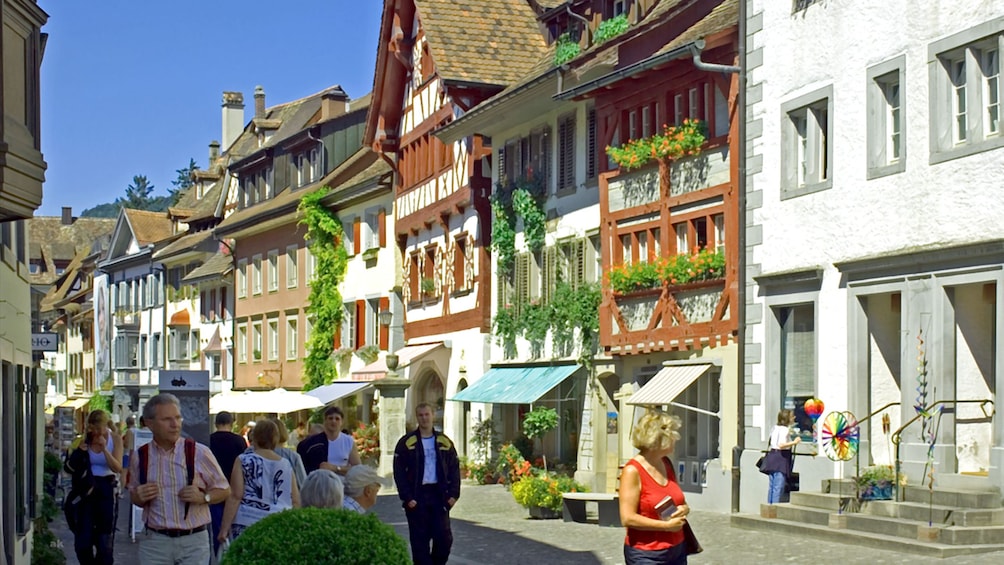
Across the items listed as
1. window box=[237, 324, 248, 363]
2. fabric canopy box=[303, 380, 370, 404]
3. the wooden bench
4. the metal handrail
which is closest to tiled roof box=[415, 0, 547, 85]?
fabric canopy box=[303, 380, 370, 404]

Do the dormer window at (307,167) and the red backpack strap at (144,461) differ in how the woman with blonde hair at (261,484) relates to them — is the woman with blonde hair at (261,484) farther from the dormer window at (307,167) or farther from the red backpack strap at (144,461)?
the dormer window at (307,167)

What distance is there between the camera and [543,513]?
2653 centimetres

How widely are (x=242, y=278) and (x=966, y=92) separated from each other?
45.5 metres

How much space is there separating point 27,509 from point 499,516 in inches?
417

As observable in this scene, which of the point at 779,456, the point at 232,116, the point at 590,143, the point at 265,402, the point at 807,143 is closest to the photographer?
the point at 779,456

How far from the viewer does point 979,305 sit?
20.9 metres

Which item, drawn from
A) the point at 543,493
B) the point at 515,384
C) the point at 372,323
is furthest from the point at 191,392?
the point at 372,323

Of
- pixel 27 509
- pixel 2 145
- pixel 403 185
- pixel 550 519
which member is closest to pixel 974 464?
pixel 550 519

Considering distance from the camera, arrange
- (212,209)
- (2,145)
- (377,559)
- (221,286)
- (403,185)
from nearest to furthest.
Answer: (377,559) → (2,145) → (403,185) → (221,286) → (212,209)

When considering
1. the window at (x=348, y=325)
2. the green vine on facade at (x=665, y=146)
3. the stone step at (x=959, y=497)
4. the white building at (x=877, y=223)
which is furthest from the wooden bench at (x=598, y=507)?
the window at (x=348, y=325)

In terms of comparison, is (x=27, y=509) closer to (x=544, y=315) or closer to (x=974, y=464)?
(x=974, y=464)

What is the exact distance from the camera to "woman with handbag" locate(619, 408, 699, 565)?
9852mm

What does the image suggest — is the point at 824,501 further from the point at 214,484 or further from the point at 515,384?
the point at 515,384

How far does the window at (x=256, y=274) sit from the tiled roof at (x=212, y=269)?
2.40 metres
